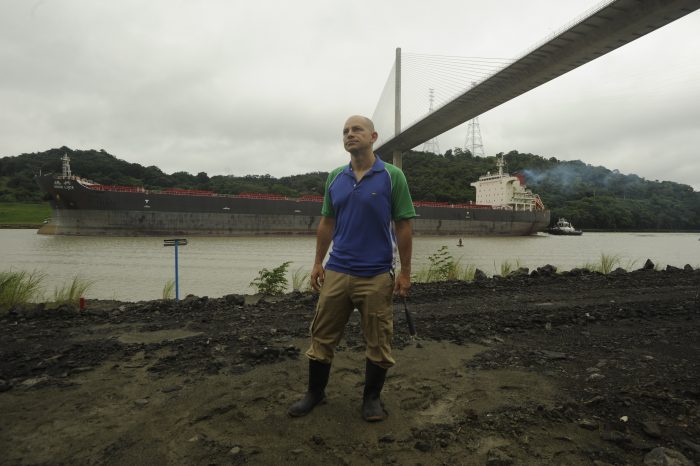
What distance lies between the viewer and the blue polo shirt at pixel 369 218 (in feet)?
5.73

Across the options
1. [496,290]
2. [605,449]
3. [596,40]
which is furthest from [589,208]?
[605,449]

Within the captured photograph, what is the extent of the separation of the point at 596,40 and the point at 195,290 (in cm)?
1697

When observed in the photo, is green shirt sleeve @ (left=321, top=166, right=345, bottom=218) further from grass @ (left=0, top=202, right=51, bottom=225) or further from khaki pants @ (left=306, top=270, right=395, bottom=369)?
grass @ (left=0, top=202, right=51, bottom=225)

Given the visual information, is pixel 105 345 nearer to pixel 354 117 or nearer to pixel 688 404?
pixel 354 117

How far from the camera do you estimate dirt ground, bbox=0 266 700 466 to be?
147 centimetres

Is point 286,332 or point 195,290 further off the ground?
point 286,332

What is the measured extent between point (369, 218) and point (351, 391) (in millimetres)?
965

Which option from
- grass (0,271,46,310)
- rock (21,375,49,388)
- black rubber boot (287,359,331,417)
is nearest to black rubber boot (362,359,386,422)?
black rubber boot (287,359,331,417)

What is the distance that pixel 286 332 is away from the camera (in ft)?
10.1

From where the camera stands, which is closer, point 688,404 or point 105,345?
point 688,404

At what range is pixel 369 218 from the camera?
1.75m

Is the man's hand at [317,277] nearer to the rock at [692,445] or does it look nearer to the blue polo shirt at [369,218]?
the blue polo shirt at [369,218]

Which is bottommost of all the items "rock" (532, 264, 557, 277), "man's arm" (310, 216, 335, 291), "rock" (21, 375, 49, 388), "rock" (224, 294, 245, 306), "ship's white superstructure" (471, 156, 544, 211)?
"rock" (224, 294, 245, 306)

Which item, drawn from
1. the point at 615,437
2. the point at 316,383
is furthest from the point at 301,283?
the point at 615,437
